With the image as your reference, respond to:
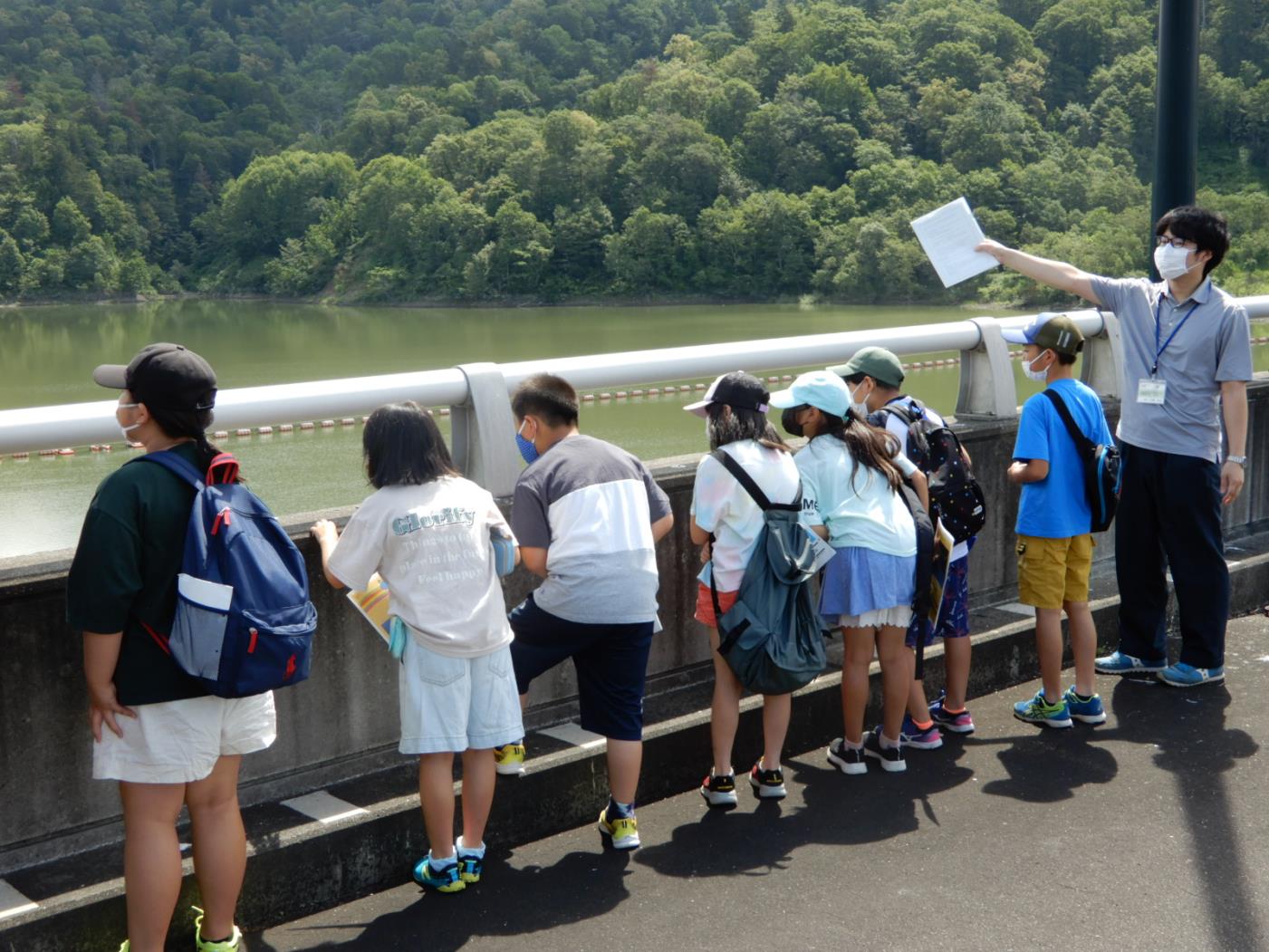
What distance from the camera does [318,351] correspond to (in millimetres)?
72875

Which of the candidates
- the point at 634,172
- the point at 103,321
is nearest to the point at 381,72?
the point at 634,172

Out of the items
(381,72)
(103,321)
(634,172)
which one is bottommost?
(103,321)

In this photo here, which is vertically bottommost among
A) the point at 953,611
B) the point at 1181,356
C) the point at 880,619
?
the point at 953,611

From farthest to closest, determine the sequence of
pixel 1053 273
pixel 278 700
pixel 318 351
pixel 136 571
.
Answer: pixel 318 351 < pixel 1053 273 < pixel 278 700 < pixel 136 571

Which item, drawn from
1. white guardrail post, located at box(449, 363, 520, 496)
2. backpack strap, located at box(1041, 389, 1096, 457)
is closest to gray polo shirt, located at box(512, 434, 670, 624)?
white guardrail post, located at box(449, 363, 520, 496)

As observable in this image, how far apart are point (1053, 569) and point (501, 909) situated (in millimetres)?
2585

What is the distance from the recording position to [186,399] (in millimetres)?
3410

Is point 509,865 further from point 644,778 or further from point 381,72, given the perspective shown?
point 381,72

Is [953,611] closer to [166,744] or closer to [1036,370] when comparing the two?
[1036,370]

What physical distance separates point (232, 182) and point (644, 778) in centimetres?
12845

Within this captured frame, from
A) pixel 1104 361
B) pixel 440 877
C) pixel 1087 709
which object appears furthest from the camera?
pixel 1104 361

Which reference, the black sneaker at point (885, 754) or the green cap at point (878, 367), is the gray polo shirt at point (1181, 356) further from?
the black sneaker at point (885, 754)

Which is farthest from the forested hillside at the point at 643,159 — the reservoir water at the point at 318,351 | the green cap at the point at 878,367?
the green cap at the point at 878,367

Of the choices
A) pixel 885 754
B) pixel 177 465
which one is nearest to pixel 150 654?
pixel 177 465
